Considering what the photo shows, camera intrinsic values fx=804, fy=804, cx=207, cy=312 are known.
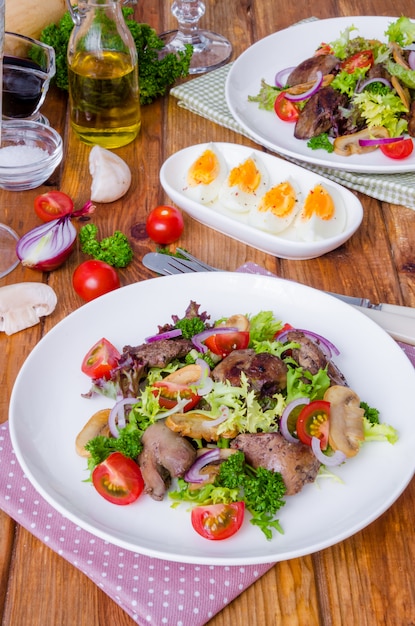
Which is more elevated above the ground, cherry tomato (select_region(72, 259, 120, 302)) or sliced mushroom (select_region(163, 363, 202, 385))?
sliced mushroom (select_region(163, 363, 202, 385))

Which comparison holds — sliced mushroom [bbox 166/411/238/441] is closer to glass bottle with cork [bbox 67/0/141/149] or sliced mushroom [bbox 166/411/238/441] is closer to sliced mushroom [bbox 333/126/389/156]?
sliced mushroom [bbox 333/126/389/156]

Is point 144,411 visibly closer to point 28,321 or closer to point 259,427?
point 259,427

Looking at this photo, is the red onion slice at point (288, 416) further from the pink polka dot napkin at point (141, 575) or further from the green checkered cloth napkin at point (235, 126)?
the green checkered cloth napkin at point (235, 126)

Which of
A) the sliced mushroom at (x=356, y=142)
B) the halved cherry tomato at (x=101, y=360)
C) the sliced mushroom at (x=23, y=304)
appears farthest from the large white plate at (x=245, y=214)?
the halved cherry tomato at (x=101, y=360)

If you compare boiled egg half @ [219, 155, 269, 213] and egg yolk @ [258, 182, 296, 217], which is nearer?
egg yolk @ [258, 182, 296, 217]

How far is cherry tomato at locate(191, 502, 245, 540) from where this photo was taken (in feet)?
6.86

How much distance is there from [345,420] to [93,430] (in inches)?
29.6

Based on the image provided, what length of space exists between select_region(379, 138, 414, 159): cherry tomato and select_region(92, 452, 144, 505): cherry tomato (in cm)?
223

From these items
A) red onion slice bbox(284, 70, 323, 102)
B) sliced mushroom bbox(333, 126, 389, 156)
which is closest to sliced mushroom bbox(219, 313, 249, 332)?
sliced mushroom bbox(333, 126, 389, 156)

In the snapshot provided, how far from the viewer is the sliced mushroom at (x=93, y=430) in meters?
2.38

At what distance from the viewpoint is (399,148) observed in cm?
381

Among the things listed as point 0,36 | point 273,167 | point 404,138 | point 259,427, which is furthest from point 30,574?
point 404,138

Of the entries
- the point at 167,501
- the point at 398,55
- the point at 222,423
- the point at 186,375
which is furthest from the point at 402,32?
the point at 167,501

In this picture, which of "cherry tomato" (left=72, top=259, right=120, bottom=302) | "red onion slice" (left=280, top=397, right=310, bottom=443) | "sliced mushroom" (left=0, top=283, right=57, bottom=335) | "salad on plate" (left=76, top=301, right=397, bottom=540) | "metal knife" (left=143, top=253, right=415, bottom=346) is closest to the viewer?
"salad on plate" (left=76, top=301, right=397, bottom=540)
